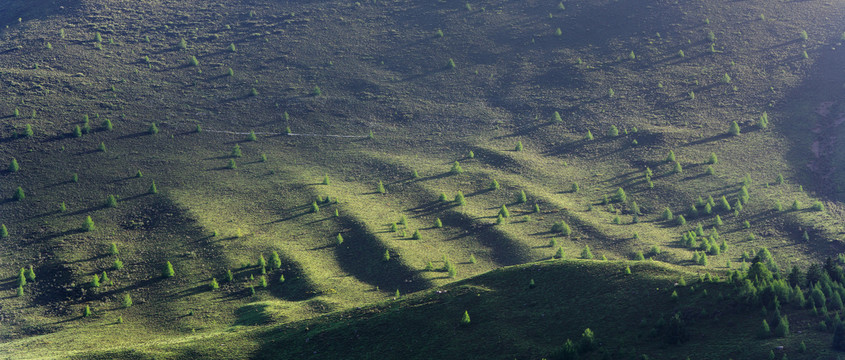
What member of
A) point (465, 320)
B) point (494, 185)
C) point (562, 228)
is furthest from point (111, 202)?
point (465, 320)

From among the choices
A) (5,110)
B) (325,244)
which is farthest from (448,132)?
(5,110)

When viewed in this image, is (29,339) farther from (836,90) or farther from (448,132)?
(836,90)

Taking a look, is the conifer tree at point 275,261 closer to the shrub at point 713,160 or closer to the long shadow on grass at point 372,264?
the long shadow on grass at point 372,264

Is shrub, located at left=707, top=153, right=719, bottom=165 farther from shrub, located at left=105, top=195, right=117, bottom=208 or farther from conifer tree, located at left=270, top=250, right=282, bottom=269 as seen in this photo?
shrub, located at left=105, top=195, right=117, bottom=208

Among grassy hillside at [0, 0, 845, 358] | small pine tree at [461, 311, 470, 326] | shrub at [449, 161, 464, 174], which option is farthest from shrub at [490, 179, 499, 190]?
small pine tree at [461, 311, 470, 326]

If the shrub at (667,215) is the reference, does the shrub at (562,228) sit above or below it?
above

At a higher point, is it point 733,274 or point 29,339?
point 29,339

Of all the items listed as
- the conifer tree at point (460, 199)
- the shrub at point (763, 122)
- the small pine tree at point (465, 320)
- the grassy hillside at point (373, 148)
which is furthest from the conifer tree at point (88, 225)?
the shrub at point (763, 122)

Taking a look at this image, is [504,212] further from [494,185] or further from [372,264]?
[372,264]

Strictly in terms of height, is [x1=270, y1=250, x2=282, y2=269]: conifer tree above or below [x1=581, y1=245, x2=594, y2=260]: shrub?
above
